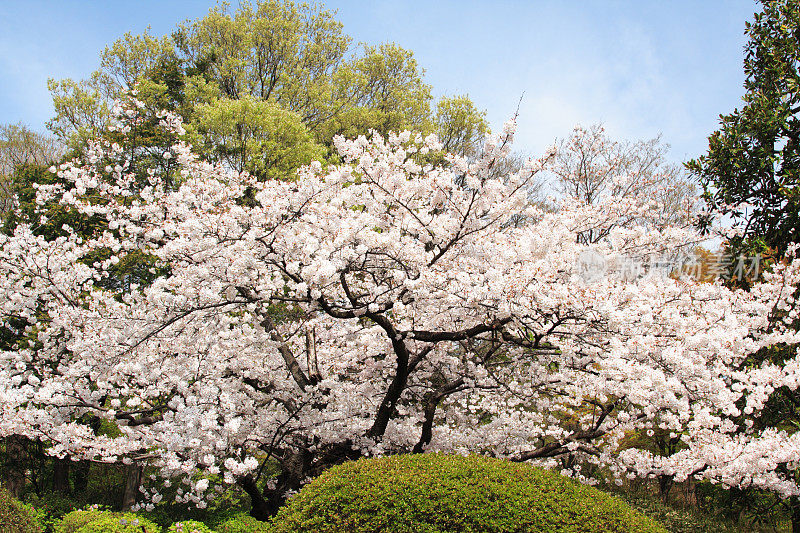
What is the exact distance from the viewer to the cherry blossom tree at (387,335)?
17.1 ft

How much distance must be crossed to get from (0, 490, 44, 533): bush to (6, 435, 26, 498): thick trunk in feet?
17.6

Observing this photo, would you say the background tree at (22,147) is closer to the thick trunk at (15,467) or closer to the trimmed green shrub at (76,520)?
the thick trunk at (15,467)

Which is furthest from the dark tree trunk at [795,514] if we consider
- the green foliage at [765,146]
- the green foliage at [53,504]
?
the green foliage at [53,504]

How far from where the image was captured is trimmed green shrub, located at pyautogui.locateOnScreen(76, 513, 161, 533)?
5.73m

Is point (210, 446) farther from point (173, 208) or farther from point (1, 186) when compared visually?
point (1, 186)

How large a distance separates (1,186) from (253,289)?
1711 centimetres

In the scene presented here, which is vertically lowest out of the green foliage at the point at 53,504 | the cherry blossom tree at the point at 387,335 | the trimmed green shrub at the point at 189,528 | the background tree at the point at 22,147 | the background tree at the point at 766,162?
the green foliage at the point at 53,504

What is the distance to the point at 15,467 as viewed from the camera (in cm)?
1048

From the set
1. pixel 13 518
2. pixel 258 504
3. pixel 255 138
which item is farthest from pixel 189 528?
pixel 255 138

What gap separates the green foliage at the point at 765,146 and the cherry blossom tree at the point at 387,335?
89cm

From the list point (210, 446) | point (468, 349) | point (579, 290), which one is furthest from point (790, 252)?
point (210, 446)

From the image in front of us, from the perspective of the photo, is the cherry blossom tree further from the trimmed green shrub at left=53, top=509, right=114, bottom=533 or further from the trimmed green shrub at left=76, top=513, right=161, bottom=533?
the trimmed green shrub at left=53, top=509, right=114, bottom=533

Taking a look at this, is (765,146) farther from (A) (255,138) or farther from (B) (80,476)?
(B) (80,476)

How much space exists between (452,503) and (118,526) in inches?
163
